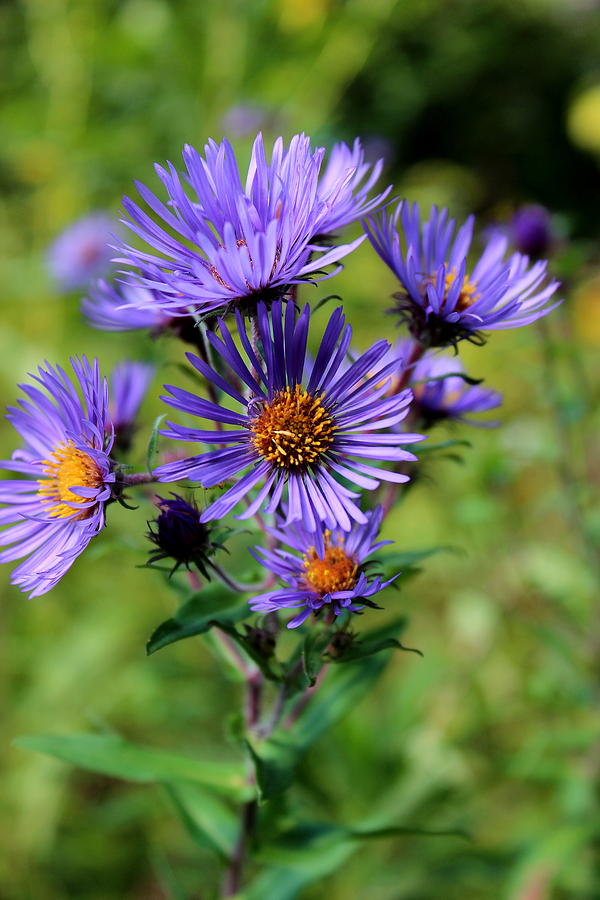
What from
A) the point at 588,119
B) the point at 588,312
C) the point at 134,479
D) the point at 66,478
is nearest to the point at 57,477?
the point at 66,478

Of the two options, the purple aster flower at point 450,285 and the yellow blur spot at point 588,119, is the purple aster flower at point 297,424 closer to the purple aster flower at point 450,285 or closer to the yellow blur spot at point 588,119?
the purple aster flower at point 450,285

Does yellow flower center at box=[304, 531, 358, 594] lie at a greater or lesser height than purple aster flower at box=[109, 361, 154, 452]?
lesser

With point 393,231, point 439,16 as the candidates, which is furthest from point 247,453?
point 439,16

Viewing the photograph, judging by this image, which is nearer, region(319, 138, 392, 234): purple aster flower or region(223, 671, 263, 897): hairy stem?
region(319, 138, 392, 234): purple aster flower

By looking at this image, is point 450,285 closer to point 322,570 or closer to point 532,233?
point 322,570

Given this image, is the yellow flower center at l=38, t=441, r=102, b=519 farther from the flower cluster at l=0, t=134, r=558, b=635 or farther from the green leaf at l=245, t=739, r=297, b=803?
the green leaf at l=245, t=739, r=297, b=803

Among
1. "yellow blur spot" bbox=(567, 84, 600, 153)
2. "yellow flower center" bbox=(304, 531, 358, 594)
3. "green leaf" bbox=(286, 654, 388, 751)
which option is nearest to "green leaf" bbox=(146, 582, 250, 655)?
"yellow flower center" bbox=(304, 531, 358, 594)

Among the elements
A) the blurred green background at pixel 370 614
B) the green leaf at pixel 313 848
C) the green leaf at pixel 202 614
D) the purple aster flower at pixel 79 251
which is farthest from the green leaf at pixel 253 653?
the purple aster flower at pixel 79 251
